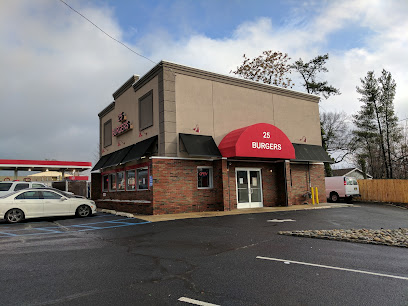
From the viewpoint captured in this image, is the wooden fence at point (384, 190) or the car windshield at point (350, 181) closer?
the wooden fence at point (384, 190)

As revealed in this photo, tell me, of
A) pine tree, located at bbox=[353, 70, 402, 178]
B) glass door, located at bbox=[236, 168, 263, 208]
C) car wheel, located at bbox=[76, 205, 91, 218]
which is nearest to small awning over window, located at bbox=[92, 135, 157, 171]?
car wheel, located at bbox=[76, 205, 91, 218]

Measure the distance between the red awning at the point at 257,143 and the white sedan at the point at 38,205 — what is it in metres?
8.15

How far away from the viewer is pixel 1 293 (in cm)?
422

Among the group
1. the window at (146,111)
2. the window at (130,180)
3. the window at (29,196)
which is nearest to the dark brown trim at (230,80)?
the window at (146,111)

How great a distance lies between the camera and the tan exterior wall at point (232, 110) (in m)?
16.0

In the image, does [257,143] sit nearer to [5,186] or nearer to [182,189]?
[182,189]

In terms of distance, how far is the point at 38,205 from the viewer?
1351 centimetres

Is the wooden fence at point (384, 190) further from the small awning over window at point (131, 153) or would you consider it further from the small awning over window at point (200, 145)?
the small awning over window at point (131, 153)

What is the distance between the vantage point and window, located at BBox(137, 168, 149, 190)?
16.0 metres

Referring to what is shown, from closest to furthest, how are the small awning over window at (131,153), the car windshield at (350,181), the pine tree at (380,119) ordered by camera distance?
the small awning over window at (131,153), the car windshield at (350,181), the pine tree at (380,119)

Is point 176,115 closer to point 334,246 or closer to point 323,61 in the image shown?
point 334,246

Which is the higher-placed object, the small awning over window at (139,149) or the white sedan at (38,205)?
the small awning over window at (139,149)

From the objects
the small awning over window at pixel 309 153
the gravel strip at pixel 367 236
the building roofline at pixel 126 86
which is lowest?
the gravel strip at pixel 367 236

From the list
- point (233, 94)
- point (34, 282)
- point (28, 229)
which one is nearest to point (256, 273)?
point (34, 282)
